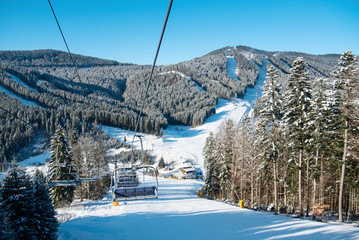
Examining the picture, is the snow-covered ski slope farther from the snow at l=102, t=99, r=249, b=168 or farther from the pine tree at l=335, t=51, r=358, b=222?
the snow at l=102, t=99, r=249, b=168

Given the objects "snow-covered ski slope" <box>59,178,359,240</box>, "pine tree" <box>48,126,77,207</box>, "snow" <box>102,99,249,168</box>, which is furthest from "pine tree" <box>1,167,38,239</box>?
"snow" <box>102,99,249,168</box>

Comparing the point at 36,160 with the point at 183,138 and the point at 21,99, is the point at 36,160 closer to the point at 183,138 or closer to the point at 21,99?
the point at 183,138

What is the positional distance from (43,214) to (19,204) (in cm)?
93

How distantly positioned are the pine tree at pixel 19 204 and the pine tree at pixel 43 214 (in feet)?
0.44

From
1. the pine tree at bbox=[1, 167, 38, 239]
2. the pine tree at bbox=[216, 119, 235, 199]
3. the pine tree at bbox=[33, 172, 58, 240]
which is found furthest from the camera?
the pine tree at bbox=[216, 119, 235, 199]

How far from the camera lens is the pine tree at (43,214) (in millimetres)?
6812

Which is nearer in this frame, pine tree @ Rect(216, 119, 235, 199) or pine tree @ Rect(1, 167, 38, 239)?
pine tree @ Rect(1, 167, 38, 239)

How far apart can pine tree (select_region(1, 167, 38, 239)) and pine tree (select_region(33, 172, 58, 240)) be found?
134mm

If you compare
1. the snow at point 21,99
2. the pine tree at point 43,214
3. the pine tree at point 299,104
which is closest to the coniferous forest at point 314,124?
the pine tree at point 299,104

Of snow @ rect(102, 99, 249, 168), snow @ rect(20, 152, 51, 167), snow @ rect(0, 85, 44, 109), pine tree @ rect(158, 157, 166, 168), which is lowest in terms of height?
pine tree @ rect(158, 157, 166, 168)

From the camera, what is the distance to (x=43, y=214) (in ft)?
23.0

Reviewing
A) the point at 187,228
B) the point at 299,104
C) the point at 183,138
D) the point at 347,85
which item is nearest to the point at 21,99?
the point at 183,138

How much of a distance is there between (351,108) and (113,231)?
593 inches

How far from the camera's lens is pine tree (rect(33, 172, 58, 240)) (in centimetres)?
681
